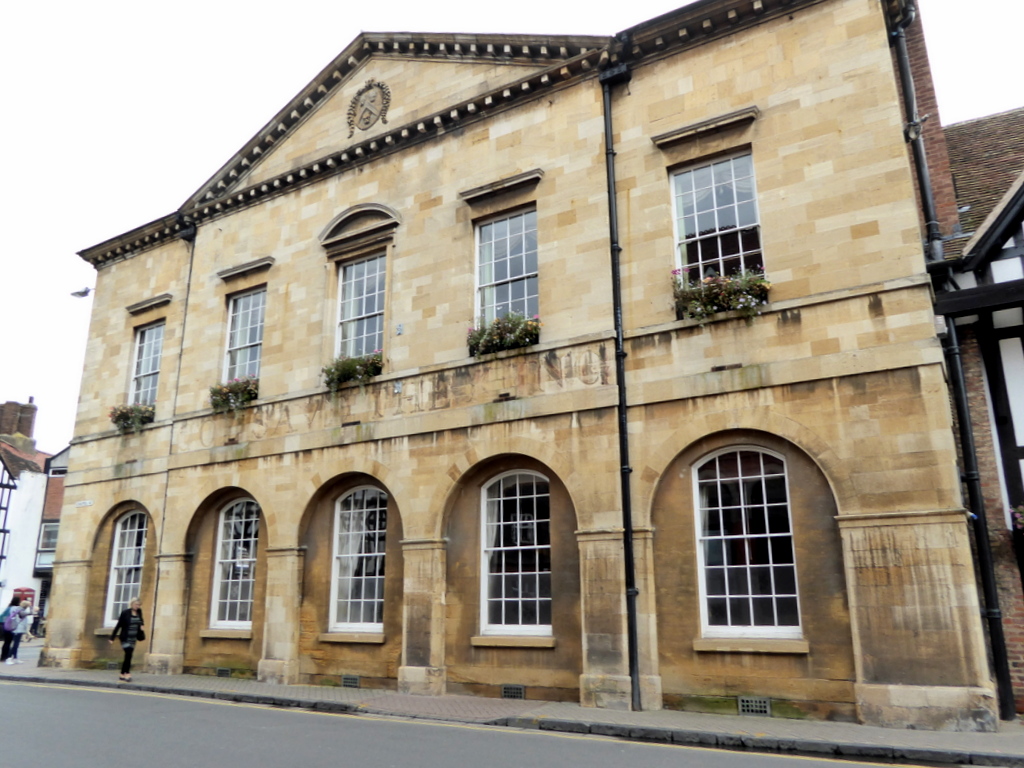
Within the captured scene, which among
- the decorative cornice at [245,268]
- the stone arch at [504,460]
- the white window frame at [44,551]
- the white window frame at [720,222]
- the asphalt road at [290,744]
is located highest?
the decorative cornice at [245,268]

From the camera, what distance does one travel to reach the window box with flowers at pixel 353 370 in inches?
577

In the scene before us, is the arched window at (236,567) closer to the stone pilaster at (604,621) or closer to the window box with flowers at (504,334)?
the window box with flowers at (504,334)

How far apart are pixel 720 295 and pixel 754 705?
5392mm

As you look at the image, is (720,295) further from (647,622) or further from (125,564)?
(125,564)

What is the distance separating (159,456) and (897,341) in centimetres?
1496

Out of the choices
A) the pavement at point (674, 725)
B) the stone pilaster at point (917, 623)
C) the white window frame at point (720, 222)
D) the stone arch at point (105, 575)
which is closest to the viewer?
the pavement at point (674, 725)

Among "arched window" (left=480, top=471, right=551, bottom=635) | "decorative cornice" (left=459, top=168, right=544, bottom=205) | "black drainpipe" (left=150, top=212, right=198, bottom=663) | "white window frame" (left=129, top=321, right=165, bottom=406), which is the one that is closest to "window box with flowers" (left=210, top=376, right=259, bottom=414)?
"black drainpipe" (left=150, top=212, right=198, bottom=663)

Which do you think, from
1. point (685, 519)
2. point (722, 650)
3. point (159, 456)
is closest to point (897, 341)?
point (685, 519)

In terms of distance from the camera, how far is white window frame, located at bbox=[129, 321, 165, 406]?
1914cm

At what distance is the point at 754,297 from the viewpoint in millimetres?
11156

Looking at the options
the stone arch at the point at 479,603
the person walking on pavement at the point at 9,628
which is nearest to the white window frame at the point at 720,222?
the stone arch at the point at 479,603

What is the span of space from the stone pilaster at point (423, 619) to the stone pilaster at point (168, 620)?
5.93 meters

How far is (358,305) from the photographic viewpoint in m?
15.8

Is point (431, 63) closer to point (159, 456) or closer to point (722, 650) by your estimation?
point (159, 456)
